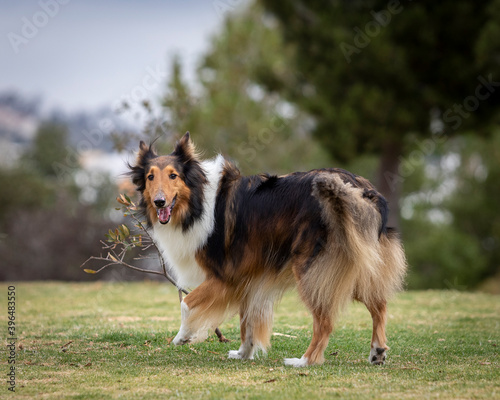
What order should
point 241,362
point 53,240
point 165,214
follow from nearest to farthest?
point 241,362
point 165,214
point 53,240

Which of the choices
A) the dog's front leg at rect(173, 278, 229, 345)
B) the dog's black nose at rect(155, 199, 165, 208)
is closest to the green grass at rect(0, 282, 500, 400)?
the dog's front leg at rect(173, 278, 229, 345)

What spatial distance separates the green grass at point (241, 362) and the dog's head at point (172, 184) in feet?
Answer: 4.45

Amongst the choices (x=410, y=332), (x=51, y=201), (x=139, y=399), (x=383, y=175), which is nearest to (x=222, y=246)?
(x=139, y=399)

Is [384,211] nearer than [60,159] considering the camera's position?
Yes

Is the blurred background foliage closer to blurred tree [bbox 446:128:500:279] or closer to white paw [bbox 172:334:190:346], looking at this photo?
blurred tree [bbox 446:128:500:279]

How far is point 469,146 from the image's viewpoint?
27516mm

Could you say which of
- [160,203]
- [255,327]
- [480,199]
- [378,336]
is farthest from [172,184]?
[480,199]

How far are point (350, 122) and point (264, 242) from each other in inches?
493

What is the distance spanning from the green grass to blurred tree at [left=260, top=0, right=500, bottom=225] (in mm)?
8284

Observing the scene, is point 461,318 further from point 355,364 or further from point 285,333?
point 355,364

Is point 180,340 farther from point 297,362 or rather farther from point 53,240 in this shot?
point 53,240

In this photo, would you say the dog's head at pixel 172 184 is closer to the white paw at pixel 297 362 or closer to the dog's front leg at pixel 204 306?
the dog's front leg at pixel 204 306

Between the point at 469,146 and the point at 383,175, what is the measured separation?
10617 mm

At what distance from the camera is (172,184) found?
6098 millimetres
